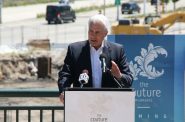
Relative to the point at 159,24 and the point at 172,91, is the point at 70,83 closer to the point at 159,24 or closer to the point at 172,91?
the point at 172,91

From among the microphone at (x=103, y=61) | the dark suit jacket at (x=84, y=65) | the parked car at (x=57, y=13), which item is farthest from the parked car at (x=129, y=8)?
the microphone at (x=103, y=61)

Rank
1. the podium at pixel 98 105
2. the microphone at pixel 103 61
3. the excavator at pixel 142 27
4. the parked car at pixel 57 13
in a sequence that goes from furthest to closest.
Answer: the parked car at pixel 57 13
the excavator at pixel 142 27
the microphone at pixel 103 61
the podium at pixel 98 105

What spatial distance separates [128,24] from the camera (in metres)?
38.9

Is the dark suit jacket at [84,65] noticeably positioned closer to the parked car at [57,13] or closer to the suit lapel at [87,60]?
the suit lapel at [87,60]

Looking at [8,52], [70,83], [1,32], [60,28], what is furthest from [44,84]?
[60,28]

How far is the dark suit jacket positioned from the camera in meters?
5.35

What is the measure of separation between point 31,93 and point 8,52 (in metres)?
28.9

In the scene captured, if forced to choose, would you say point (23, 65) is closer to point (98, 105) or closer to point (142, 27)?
point (142, 27)

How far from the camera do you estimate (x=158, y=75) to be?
7430 millimetres

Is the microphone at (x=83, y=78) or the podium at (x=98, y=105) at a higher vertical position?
the microphone at (x=83, y=78)

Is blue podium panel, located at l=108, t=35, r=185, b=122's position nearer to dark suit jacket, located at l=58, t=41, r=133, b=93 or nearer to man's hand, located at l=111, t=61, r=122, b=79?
dark suit jacket, located at l=58, t=41, r=133, b=93

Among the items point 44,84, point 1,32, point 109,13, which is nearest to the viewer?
point 44,84

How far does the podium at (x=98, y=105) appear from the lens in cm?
489

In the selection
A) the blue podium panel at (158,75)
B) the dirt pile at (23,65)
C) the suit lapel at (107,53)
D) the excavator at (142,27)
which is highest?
the suit lapel at (107,53)
